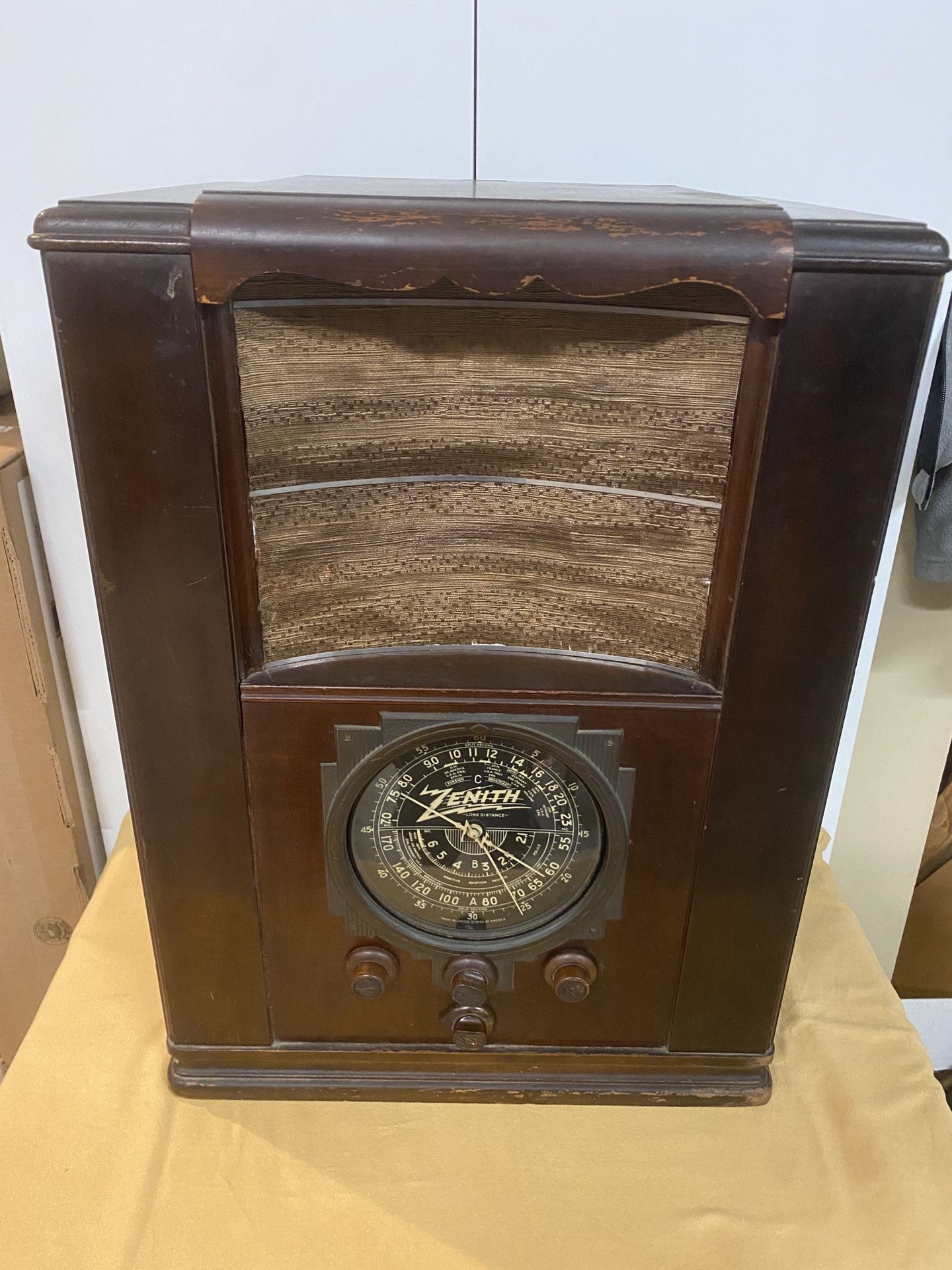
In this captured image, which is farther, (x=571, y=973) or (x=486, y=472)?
(x=571, y=973)

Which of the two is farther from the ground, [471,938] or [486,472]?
[486,472]

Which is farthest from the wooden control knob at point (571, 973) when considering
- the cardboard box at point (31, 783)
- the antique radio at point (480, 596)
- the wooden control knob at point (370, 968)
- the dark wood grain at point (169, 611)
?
the cardboard box at point (31, 783)

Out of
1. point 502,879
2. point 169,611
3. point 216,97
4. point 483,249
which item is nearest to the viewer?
point 483,249

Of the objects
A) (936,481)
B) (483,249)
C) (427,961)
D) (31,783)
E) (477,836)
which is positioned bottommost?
(31,783)

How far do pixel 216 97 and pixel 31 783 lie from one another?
925mm

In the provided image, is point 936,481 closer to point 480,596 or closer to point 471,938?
point 480,596

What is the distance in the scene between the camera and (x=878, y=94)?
984mm

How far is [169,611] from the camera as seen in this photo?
0.71m

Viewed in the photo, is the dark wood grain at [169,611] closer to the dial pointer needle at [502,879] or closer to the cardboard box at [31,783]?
the dial pointer needle at [502,879]

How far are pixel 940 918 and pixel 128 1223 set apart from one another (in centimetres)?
142

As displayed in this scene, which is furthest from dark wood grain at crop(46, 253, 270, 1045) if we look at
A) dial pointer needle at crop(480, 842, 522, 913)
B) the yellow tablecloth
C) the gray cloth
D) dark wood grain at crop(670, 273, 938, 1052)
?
the gray cloth

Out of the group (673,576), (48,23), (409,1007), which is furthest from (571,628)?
(48,23)

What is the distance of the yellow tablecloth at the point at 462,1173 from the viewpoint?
76 centimetres

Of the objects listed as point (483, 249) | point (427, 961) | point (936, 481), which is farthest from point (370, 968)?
point (936, 481)
